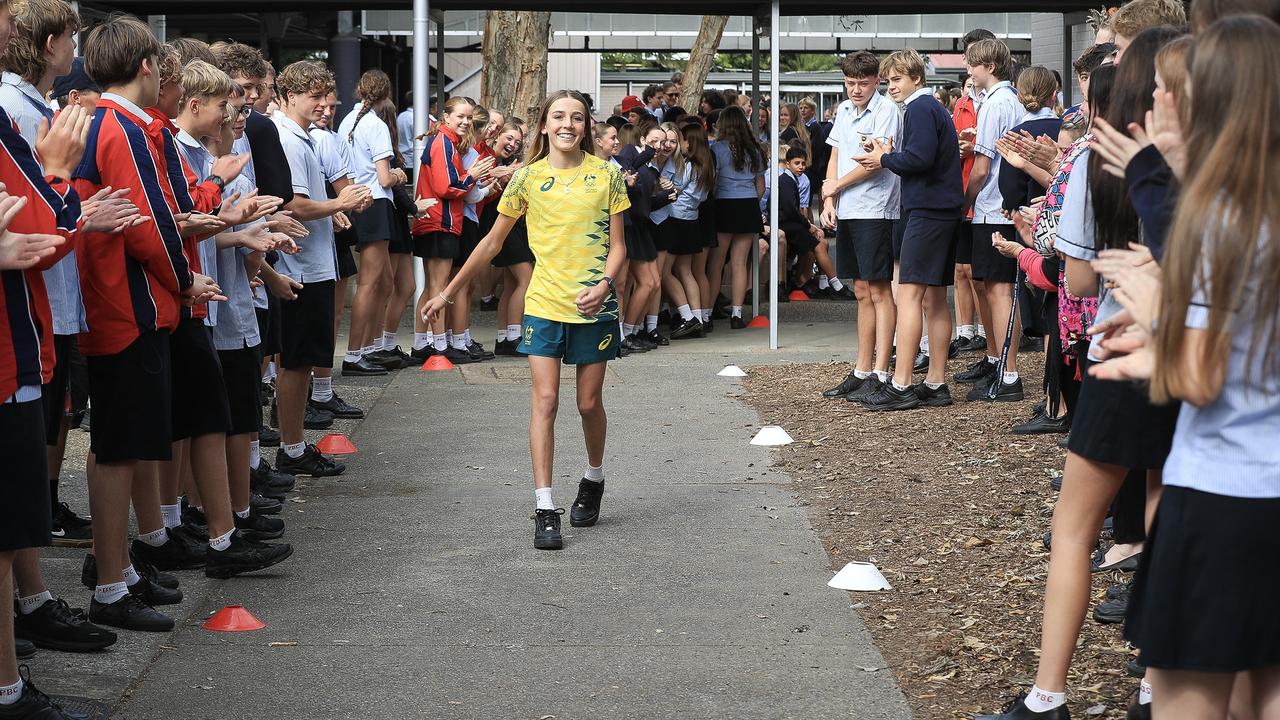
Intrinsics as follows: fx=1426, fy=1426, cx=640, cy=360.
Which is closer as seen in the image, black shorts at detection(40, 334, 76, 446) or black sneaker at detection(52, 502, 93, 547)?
black shorts at detection(40, 334, 76, 446)

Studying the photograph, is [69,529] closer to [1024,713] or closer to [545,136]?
[545,136]

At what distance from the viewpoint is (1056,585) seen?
3867mm

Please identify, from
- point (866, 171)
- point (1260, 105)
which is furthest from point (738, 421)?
point (1260, 105)

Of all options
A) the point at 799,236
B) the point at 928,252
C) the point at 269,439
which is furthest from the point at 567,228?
the point at 799,236

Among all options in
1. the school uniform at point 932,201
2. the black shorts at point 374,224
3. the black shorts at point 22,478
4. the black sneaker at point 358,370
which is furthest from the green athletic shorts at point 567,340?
the black sneaker at point 358,370

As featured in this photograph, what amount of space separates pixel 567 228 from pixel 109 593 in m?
2.55

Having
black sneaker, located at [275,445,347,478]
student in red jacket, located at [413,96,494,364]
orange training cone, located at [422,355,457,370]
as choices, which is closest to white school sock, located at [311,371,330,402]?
black sneaker, located at [275,445,347,478]

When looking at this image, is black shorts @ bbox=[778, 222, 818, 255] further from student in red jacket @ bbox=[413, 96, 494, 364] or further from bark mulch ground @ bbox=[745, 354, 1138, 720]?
bark mulch ground @ bbox=[745, 354, 1138, 720]

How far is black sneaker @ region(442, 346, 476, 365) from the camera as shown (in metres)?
11.9

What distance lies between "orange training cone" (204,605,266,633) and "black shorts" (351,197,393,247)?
591cm

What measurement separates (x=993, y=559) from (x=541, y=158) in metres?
2.77

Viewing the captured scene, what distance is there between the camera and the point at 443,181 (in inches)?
451

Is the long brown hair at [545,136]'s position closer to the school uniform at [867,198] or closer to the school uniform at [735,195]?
the school uniform at [867,198]

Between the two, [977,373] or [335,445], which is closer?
[335,445]
